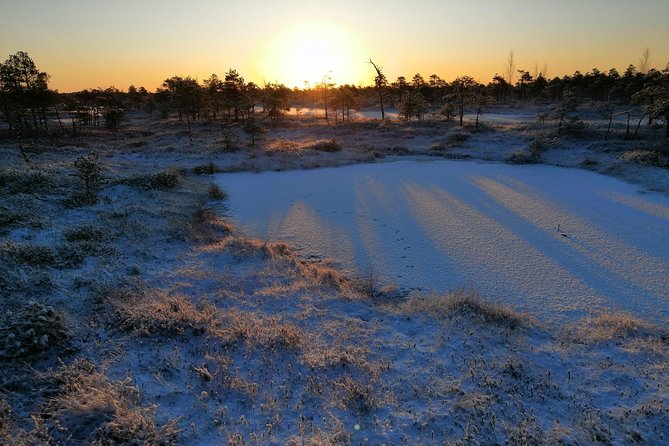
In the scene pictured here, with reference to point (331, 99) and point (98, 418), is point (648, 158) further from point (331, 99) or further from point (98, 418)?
point (331, 99)

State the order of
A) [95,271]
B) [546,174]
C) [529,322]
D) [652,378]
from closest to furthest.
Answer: [652,378] < [529,322] < [95,271] < [546,174]

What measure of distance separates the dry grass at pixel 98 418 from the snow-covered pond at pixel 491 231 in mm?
7745

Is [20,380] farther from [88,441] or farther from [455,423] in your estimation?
[455,423]

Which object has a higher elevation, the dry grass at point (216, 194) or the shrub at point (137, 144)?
the shrub at point (137, 144)

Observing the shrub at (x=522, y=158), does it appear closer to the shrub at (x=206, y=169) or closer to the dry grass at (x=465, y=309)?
the dry grass at (x=465, y=309)

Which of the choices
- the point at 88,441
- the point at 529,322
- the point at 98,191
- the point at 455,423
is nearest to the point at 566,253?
the point at 529,322

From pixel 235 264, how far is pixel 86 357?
5860 millimetres

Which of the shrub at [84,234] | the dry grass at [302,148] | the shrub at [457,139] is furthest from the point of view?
the shrub at [457,139]

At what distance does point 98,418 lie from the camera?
19.0 feet

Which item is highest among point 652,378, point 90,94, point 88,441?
point 90,94

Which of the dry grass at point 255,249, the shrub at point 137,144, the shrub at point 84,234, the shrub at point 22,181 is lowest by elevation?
the dry grass at point 255,249

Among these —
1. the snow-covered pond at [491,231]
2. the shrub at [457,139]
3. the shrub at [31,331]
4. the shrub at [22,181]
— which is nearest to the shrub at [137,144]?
the snow-covered pond at [491,231]

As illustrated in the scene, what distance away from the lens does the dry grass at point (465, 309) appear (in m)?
9.34

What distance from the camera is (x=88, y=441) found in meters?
5.41
